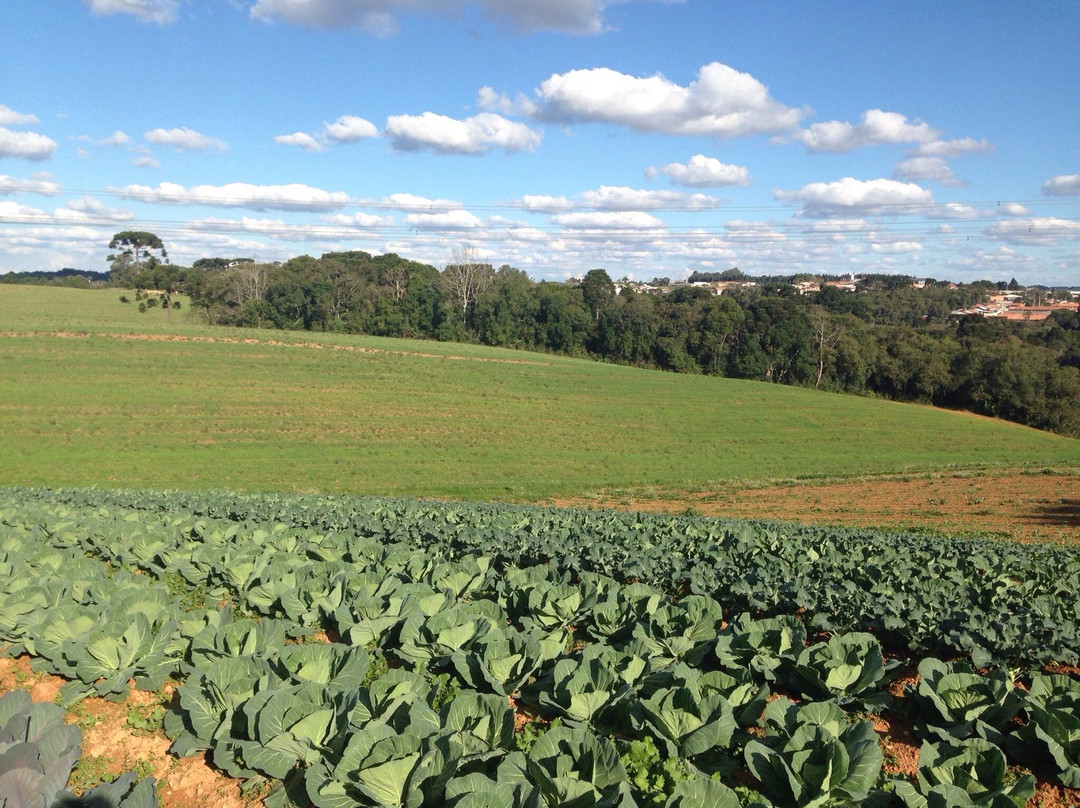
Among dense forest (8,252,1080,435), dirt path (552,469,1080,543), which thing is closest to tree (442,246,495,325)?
dense forest (8,252,1080,435)

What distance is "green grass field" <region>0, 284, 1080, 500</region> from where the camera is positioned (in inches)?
1288

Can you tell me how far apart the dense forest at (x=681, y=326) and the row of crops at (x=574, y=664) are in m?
74.1

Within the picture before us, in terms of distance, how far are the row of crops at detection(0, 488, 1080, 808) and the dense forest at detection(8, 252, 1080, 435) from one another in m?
74.1

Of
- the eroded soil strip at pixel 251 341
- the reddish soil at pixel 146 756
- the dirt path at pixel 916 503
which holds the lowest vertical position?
the dirt path at pixel 916 503

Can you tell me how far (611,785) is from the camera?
394 cm

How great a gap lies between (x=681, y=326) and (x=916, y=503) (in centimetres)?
6660

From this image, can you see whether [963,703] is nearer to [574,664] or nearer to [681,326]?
[574,664]

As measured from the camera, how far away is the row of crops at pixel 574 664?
411 centimetres

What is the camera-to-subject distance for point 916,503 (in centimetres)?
2738

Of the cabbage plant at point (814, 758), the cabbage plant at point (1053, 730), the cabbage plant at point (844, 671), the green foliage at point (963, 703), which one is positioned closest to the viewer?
the cabbage plant at point (814, 758)

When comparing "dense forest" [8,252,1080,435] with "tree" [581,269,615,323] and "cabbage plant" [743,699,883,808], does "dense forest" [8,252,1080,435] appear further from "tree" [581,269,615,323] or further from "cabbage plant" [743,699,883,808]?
"cabbage plant" [743,699,883,808]

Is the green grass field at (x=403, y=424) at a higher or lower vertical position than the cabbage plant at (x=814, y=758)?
lower

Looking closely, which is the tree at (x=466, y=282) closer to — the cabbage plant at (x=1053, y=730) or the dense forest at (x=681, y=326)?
the dense forest at (x=681, y=326)

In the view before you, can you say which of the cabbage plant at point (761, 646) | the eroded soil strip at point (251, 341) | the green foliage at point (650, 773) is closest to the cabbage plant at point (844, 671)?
the cabbage plant at point (761, 646)
